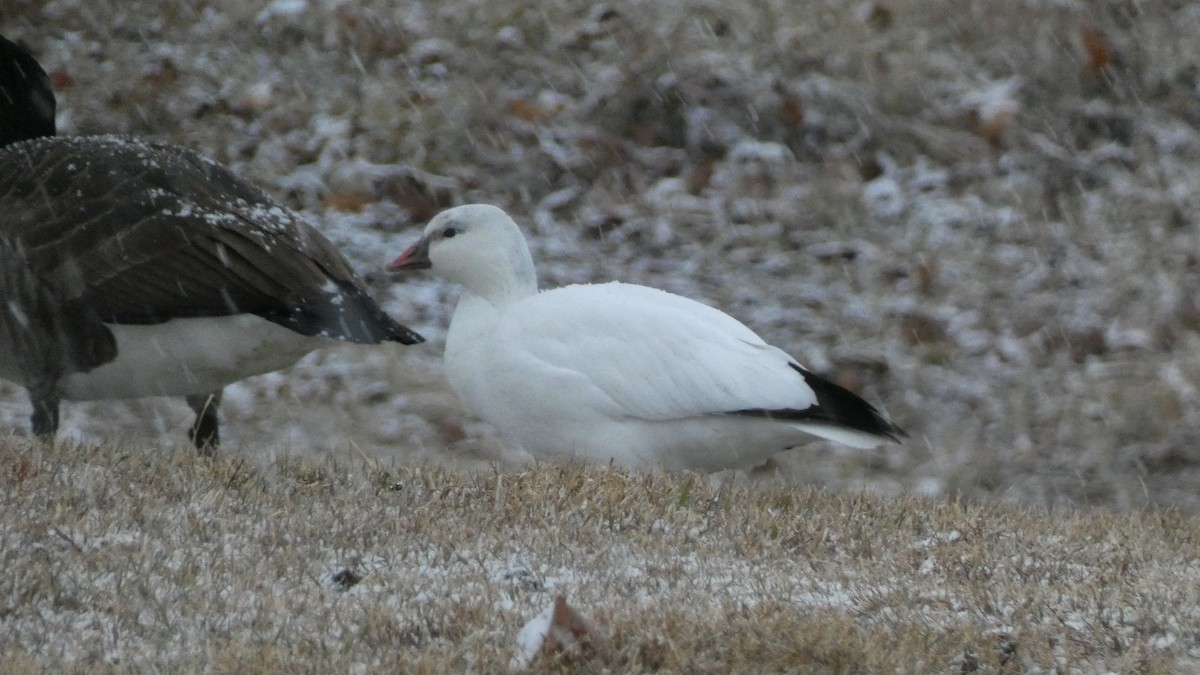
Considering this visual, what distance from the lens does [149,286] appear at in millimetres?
5891

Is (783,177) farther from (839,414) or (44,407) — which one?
(44,407)

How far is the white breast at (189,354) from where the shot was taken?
5969 mm

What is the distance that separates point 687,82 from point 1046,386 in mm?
3748

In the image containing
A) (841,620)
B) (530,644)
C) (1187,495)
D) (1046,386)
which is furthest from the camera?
(1046,386)

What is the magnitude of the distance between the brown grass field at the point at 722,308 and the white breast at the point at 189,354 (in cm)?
40

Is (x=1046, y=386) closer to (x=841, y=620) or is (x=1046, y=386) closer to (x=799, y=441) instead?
(x=799, y=441)

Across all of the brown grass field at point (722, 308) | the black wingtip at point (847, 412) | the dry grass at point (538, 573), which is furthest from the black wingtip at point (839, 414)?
the dry grass at point (538, 573)

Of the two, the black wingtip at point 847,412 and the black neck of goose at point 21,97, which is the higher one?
the black neck of goose at point 21,97

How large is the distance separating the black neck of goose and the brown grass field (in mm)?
1577

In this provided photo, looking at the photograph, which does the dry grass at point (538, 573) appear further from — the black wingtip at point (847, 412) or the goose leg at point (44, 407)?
the goose leg at point (44, 407)

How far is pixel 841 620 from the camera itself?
3.76m

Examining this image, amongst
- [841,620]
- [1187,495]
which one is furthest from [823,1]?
[841,620]

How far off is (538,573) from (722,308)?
6097 millimetres

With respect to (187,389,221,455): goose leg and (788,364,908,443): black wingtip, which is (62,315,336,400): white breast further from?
(788,364,908,443): black wingtip
